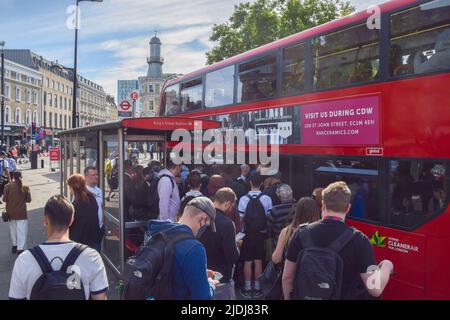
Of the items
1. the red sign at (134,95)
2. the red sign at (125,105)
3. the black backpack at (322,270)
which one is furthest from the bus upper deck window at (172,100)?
the black backpack at (322,270)

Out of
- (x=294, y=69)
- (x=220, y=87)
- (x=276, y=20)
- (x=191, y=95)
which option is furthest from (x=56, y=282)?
(x=276, y=20)

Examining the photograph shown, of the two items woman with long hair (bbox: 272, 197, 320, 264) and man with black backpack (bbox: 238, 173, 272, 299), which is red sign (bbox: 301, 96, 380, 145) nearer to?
man with black backpack (bbox: 238, 173, 272, 299)

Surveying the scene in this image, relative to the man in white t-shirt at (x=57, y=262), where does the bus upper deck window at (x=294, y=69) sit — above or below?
above

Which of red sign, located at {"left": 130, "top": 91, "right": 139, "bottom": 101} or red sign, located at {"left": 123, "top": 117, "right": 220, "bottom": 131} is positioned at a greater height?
red sign, located at {"left": 130, "top": 91, "right": 139, "bottom": 101}

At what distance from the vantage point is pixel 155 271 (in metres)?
2.69

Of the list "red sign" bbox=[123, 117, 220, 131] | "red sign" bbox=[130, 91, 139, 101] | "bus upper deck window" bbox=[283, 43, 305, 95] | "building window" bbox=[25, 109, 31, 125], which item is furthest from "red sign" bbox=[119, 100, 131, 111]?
"building window" bbox=[25, 109, 31, 125]

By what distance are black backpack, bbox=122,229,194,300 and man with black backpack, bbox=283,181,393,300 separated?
36.0 inches

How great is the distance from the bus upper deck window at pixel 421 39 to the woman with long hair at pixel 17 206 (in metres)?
6.98

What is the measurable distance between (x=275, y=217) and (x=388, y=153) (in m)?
1.73

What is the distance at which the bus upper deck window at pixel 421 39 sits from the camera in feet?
16.4

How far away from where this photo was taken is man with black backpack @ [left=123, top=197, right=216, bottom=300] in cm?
267

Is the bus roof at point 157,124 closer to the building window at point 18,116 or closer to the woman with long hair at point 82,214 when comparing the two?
the woman with long hair at point 82,214

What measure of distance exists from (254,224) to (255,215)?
0.42 ft
